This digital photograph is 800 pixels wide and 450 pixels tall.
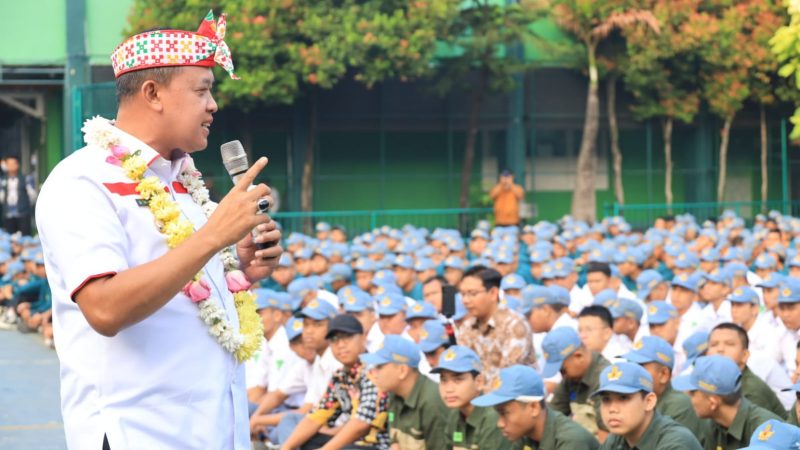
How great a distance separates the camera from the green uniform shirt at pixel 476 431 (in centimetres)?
709

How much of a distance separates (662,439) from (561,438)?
1.85 feet

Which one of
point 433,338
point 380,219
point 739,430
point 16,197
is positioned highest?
point 16,197

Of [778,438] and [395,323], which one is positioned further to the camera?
[395,323]

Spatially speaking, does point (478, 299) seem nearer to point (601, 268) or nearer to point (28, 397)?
point (601, 268)

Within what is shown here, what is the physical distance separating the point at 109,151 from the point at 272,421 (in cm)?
654

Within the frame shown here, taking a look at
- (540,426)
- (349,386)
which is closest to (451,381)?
(540,426)

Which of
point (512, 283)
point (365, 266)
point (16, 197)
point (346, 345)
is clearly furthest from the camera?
point (16, 197)

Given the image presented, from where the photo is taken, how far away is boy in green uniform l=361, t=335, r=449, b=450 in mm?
7648

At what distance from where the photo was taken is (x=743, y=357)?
26.0 ft

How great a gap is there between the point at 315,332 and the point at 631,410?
3.41 meters

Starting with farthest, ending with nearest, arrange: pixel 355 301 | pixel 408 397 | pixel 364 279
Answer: pixel 364 279, pixel 355 301, pixel 408 397

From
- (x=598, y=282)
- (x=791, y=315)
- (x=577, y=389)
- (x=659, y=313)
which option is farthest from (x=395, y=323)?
(x=598, y=282)

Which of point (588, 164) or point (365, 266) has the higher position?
point (588, 164)

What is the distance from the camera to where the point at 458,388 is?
7.20 metres
